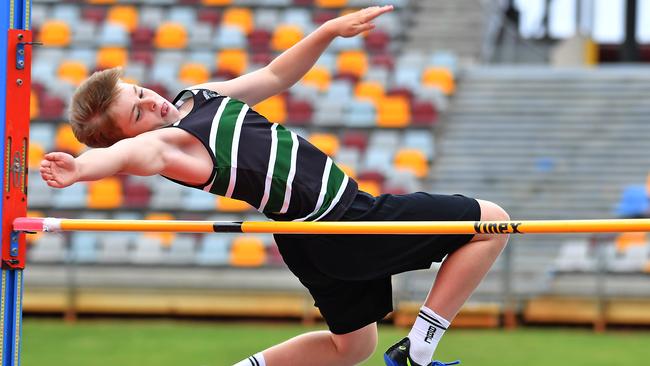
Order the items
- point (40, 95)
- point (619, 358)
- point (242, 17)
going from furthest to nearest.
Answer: point (242, 17) < point (40, 95) < point (619, 358)

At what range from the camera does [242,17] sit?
45.6 ft

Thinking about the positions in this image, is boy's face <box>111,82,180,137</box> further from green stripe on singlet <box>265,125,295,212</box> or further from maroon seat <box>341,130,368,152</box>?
maroon seat <box>341,130,368,152</box>

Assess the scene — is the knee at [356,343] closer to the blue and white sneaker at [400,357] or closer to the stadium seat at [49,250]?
the blue and white sneaker at [400,357]

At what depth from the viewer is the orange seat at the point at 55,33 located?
13.6m

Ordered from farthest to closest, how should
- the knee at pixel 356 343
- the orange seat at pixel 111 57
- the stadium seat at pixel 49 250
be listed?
the orange seat at pixel 111 57
the stadium seat at pixel 49 250
the knee at pixel 356 343

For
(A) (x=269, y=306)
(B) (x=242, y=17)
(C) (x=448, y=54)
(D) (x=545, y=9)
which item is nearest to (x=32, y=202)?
(A) (x=269, y=306)

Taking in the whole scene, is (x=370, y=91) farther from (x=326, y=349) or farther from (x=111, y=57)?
(x=326, y=349)

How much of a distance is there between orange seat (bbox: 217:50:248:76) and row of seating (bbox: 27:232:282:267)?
8.36ft

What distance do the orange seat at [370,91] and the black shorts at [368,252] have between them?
8.26m

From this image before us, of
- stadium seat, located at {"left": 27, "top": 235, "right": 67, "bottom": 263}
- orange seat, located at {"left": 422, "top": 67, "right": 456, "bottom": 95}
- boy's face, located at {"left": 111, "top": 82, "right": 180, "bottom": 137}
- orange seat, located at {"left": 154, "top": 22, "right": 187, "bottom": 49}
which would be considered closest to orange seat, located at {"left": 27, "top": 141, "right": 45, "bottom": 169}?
stadium seat, located at {"left": 27, "top": 235, "right": 67, "bottom": 263}

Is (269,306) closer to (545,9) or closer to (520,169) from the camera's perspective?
(520,169)

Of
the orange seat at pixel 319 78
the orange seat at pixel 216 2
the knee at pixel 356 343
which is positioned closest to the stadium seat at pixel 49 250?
the orange seat at pixel 319 78

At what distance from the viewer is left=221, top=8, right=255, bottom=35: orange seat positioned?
13.7m

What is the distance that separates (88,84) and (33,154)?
8.50m
